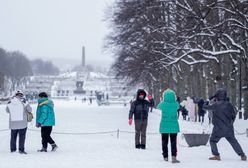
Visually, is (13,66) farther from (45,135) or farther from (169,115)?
(169,115)

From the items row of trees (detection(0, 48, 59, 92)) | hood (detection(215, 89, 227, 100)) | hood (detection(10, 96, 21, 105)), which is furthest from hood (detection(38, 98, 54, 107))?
row of trees (detection(0, 48, 59, 92))

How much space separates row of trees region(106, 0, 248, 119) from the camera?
27250 millimetres

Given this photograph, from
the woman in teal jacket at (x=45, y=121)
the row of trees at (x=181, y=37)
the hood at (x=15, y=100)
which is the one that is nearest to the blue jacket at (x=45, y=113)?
the woman in teal jacket at (x=45, y=121)

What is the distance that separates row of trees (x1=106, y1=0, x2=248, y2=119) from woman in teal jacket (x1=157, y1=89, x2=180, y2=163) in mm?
9860

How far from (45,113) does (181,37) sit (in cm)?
1606

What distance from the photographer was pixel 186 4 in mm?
27750

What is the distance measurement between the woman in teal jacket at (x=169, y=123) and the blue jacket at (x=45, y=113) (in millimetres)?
3328

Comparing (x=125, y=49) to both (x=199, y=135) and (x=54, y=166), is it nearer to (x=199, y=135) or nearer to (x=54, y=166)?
(x=199, y=135)

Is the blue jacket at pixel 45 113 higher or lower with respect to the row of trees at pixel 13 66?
lower

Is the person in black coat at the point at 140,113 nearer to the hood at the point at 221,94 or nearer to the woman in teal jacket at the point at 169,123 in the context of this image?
the woman in teal jacket at the point at 169,123

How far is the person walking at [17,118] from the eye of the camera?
14.1m

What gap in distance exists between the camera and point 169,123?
1238cm

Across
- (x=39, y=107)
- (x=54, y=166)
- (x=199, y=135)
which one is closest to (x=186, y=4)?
(x=199, y=135)

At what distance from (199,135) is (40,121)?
4585mm
